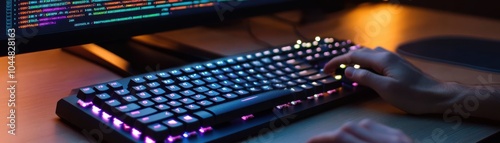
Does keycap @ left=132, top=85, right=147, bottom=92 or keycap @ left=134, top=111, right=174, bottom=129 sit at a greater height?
keycap @ left=132, top=85, right=147, bottom=92

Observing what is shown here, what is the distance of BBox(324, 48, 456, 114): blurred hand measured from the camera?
34.1 inches

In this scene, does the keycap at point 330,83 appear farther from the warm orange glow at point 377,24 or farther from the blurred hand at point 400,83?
the warm orange glow at point 377,24

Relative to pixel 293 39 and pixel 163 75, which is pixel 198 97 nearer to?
pixel 163 75

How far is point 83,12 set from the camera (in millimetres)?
902

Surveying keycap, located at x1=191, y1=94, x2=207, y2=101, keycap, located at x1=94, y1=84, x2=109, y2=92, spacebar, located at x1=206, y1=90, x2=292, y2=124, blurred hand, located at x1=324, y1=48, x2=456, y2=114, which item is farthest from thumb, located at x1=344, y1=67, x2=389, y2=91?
keycap, located at x1=94, y1=84, x2=109, y2=92

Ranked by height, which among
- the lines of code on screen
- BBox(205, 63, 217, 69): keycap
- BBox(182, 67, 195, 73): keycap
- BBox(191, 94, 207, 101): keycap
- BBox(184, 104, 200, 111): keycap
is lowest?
BBox(184, 104, 200, 111): keycap

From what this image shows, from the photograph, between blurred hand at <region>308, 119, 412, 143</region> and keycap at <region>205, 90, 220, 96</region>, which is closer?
blurred hand at <region>308, 119, 412, 143</region>

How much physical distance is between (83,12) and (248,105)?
29 centimetres

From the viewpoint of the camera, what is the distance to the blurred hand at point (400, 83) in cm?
87

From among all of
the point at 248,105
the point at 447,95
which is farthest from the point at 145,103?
the point at 447,95

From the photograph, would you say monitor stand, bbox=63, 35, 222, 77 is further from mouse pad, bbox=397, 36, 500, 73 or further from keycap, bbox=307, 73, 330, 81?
mouse pad, bbox=397, 36, 500, 73

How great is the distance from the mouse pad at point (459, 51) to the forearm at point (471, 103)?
0.64 ft

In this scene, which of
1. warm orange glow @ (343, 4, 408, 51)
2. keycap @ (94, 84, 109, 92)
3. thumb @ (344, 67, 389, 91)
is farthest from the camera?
warm orange glow @ (343, 4, 408, 51)

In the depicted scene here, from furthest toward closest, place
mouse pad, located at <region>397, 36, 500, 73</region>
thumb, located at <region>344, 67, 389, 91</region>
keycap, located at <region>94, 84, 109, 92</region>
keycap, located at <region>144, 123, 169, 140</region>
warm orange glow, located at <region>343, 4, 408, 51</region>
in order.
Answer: warm orange glow, located at <region>343, 4, 408, 51</region>
mouse pad, located at <region>397, 36, 500, 73</region>
thumb, located at <region>344, 67, 389, 91</region>
keycap, located at <region>94, 84, 109, 92</region>
keycap, located at <region>144, 123, 169, 140</region>
